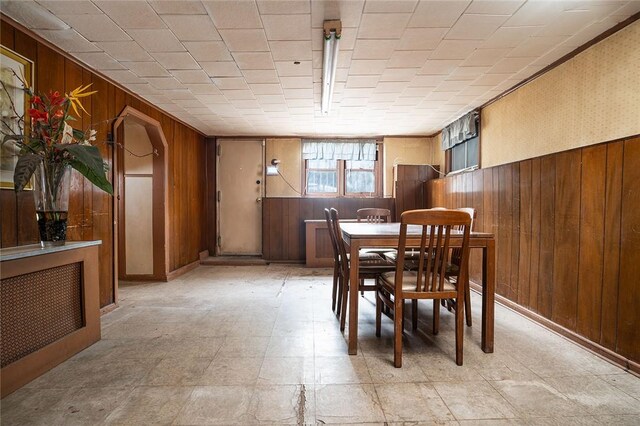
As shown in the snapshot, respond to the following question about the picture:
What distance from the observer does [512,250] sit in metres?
3.36

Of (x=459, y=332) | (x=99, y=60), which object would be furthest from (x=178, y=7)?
(x=459, y=332)

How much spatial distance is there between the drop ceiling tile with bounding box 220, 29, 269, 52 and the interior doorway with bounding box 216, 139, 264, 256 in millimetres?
3577

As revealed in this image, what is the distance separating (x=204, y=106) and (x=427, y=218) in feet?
11.8

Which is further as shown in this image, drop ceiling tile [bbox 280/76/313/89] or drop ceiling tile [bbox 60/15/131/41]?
drop ceiling tile [bbox 280/76/313/89]

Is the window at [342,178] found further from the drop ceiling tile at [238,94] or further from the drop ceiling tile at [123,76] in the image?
the drop ceiling tile at [123,76]

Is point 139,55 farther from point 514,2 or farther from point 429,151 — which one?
point 429,151

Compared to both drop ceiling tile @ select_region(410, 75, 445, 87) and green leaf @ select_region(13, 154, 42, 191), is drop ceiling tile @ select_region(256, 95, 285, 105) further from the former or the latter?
green leaf @ select_region(13, 154, 42, 191)

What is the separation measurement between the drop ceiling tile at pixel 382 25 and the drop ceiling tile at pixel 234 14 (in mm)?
783

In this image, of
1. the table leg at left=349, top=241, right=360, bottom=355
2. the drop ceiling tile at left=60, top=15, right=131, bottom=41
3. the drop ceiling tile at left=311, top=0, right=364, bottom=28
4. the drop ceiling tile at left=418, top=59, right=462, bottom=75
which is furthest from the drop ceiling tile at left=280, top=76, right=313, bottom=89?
the table leg at left=349, top=241, right=360, bottom=355

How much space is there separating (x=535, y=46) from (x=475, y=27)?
0.68m

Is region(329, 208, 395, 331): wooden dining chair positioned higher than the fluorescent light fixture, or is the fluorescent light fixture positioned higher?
the fluorescent light fixture

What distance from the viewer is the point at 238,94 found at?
3.86 metres

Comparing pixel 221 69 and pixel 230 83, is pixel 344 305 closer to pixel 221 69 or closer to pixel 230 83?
pixel 221 69

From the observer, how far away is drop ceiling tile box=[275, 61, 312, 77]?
301cm
